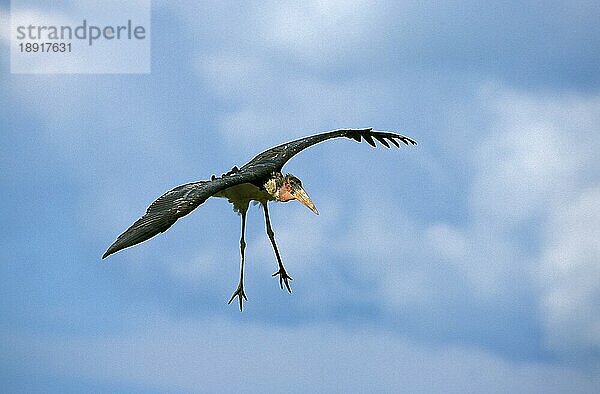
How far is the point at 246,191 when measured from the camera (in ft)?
91.4

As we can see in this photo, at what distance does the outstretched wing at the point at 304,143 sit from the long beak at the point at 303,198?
2.35ft

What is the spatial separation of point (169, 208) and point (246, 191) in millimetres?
5660

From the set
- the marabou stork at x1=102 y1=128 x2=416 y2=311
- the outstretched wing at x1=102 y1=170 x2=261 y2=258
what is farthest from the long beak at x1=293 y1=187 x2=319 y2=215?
the outstretched wing at x1=102 y1=170 x2=261 y2=258

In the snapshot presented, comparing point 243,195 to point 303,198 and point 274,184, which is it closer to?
point 274,184

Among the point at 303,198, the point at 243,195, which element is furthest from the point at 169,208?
the point at 243,195

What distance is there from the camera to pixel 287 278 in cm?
2939

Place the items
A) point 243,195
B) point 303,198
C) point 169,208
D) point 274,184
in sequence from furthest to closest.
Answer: point 243,195, point 303,198, point 274,184, point 169,208

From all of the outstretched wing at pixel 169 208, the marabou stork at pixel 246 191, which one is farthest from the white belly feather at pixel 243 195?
the outstretched wing at pixel 169 208

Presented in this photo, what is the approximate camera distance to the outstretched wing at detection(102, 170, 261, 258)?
20438 millimetres

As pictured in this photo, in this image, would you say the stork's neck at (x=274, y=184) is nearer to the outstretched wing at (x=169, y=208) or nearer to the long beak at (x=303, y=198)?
the long beak at (x=303, y=198)

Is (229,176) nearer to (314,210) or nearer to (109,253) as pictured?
(314,210)

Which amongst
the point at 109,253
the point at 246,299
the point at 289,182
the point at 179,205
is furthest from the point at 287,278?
the point at 109,253

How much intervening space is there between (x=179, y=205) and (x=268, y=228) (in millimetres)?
7601

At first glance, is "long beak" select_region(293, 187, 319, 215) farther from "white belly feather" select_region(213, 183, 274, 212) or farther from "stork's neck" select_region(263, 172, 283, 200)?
"white belly feather" select_region(213, 183, 274, 212)
